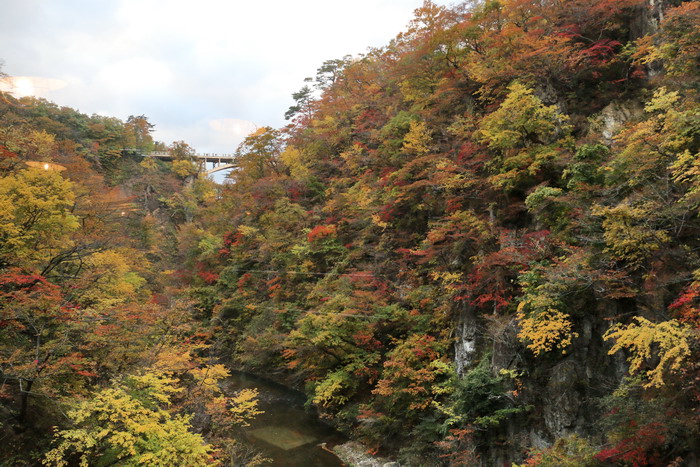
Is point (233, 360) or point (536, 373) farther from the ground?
point (536, 373)

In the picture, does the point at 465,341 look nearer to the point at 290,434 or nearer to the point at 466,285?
the point at 466,285

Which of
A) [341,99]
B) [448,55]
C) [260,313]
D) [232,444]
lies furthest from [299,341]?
[341,99]

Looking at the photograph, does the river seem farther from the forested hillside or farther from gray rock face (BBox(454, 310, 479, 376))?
gray rock face (BBox(454, 310, 479, 376))

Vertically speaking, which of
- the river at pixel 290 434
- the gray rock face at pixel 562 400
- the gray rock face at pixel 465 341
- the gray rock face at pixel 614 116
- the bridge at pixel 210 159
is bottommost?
the river at pixel 290 434

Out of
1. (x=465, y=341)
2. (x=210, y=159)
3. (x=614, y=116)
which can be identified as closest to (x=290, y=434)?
(x=465, y=341)

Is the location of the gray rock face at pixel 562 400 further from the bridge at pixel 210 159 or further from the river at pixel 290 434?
the bridge at pixel 210 159

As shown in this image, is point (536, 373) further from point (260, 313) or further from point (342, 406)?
point (260, 313)

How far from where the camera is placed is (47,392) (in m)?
8.16

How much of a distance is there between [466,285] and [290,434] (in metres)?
9.94

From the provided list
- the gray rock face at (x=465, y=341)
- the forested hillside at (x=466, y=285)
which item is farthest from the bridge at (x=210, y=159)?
the gray rock face at (x=465, y=341)

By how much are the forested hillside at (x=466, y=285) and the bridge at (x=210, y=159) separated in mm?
27707

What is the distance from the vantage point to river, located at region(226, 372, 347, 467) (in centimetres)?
1358

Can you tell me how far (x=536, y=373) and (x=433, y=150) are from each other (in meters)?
10.1

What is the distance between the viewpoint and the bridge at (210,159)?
162ft
